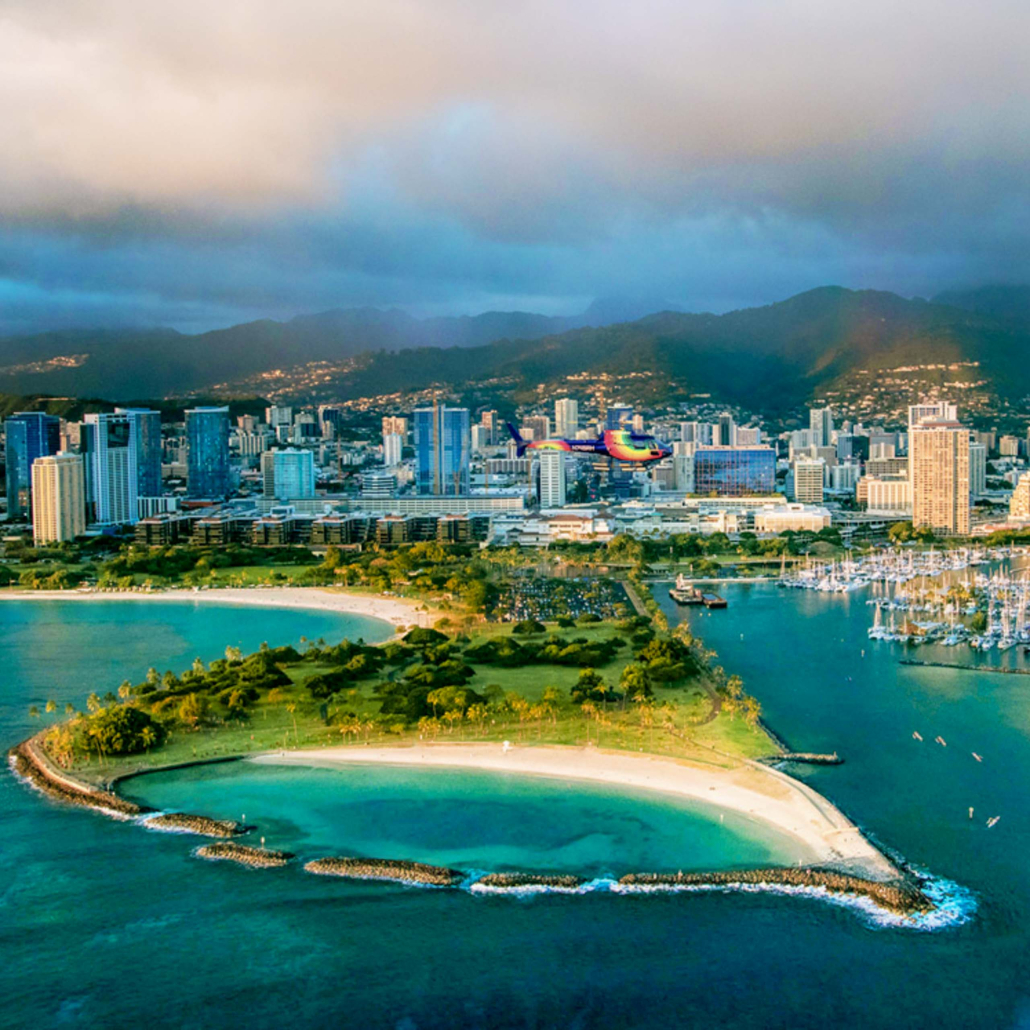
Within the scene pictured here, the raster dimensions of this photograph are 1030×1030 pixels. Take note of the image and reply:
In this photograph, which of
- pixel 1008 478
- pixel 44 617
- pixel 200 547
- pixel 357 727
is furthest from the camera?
pixel 1008 478

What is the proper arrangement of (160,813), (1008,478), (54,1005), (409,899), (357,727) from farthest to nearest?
(1008,478), (357,727), (160,813), (409,899), (54,1005)

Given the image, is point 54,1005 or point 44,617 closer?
point 54,1005

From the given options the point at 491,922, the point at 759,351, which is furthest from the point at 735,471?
the point at 759,351

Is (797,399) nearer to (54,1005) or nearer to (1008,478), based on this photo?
(1008,478)

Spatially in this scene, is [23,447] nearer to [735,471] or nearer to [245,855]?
[735,471]

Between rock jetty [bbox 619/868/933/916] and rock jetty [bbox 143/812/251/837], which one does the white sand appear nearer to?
rock jetty [bbox 619/868/933/916]

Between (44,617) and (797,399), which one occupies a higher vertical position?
(797,399)

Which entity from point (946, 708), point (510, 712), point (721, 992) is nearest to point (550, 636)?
point (510, 712)

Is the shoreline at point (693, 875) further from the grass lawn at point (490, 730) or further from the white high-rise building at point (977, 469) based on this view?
the white high-rise building at point (977, 469)
